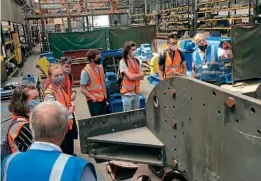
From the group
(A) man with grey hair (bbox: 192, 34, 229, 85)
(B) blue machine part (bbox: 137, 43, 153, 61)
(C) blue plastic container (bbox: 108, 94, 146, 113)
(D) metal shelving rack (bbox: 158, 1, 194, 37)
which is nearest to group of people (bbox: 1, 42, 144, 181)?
Result: (C) blue plastic container (bbox: 108, 94, 146, 113)

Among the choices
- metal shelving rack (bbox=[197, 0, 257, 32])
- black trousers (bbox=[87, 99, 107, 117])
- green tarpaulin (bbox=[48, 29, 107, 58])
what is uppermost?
metal shelving rack (bbox=[197, 0, 257, 32])

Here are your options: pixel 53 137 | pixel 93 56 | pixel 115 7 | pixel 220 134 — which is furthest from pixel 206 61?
pixel 115 7

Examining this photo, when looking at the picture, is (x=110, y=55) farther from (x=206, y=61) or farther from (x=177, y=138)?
(x=177, y=138)

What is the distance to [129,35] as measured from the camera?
12117 mm

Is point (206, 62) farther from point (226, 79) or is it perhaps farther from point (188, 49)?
point (188, 49)

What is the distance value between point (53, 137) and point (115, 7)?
17.6 metres

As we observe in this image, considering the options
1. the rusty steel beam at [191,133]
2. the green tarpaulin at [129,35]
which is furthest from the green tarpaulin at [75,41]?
the rusty steel beam at [191,133]

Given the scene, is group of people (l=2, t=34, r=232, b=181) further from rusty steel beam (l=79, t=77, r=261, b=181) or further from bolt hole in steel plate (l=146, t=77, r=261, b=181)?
bolt hole in steel plate (l=146, t=77, r=261, b=181)

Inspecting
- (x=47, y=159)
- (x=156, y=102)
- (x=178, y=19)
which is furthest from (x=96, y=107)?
(x=178, y=19)

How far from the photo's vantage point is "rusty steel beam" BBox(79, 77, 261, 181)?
1.43 m

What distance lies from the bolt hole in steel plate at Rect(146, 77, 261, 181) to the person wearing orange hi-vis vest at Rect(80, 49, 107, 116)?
2.03 metres

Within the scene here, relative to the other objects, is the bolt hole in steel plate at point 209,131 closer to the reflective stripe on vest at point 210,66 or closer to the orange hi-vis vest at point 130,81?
the orange hi-vis vest at point 130,81

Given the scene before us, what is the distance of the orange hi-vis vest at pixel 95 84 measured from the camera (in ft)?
13.9

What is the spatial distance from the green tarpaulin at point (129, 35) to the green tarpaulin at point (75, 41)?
0.44 m
